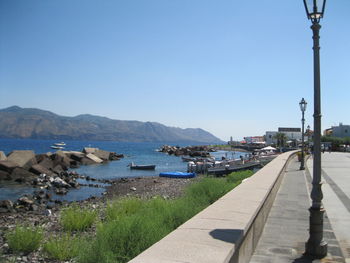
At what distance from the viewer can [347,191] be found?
41.2ft

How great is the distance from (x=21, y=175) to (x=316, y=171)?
2953 centimetres

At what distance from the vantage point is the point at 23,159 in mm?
34719

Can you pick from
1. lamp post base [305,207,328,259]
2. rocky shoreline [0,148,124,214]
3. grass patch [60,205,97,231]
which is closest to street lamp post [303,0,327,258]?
lamp post base [305,207,328,259]

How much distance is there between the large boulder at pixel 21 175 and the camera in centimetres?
2902

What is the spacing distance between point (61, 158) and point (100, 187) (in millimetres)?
18808

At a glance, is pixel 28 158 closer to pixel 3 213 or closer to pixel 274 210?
pixel 3 213

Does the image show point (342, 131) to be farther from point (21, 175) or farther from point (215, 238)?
point (215, 238)

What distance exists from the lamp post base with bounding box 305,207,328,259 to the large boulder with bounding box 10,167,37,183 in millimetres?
27207

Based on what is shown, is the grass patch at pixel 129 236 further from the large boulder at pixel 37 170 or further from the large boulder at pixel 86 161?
the large boulder at pixel 86 161

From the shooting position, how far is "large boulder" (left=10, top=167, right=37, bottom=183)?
2902 centimetres

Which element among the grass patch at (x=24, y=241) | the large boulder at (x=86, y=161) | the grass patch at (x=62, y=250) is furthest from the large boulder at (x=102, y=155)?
the grass patch at (x=62, y=250)

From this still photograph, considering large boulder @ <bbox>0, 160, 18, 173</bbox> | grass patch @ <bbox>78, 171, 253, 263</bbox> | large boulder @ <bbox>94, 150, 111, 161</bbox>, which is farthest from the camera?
large boulder @ <bbox>94, 150, 111, 161</bbox>

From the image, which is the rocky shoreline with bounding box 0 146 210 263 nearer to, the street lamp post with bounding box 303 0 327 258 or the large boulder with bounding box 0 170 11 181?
the large boulder with bounding box 0 170 11 181

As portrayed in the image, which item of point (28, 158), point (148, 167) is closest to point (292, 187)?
point (28, 158)
